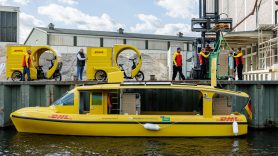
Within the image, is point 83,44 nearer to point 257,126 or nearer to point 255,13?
point 255,13

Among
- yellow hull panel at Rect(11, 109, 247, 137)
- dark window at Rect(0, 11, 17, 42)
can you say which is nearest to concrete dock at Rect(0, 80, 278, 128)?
yellow hull panel at Rect(11, 109, 247, 137)

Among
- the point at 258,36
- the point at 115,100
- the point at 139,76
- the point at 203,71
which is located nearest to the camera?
the point at 115,100

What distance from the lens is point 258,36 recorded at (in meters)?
24.2

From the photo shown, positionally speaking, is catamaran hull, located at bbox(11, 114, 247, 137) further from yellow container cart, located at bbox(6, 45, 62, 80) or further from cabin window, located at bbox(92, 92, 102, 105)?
yellow container cart, located at bbox(6, 45, 62, 80)

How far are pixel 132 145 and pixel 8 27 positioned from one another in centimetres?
3739

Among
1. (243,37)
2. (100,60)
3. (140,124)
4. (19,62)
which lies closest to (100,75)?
(100,60)

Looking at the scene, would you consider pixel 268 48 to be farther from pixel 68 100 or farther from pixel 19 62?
pixel 68 100

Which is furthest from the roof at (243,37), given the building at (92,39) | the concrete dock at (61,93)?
the building at (92,39)

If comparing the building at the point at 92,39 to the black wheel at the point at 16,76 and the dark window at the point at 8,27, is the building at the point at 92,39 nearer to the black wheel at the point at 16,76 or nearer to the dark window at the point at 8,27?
the dark window at the point at 8,27

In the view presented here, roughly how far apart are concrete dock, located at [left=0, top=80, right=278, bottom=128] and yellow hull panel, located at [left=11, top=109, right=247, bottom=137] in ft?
7.92

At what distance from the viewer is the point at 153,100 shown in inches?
655

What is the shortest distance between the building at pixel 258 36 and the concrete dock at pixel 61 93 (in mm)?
5784

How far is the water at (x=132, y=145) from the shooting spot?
11758mm

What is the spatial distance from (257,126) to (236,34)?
9527 millimetres
